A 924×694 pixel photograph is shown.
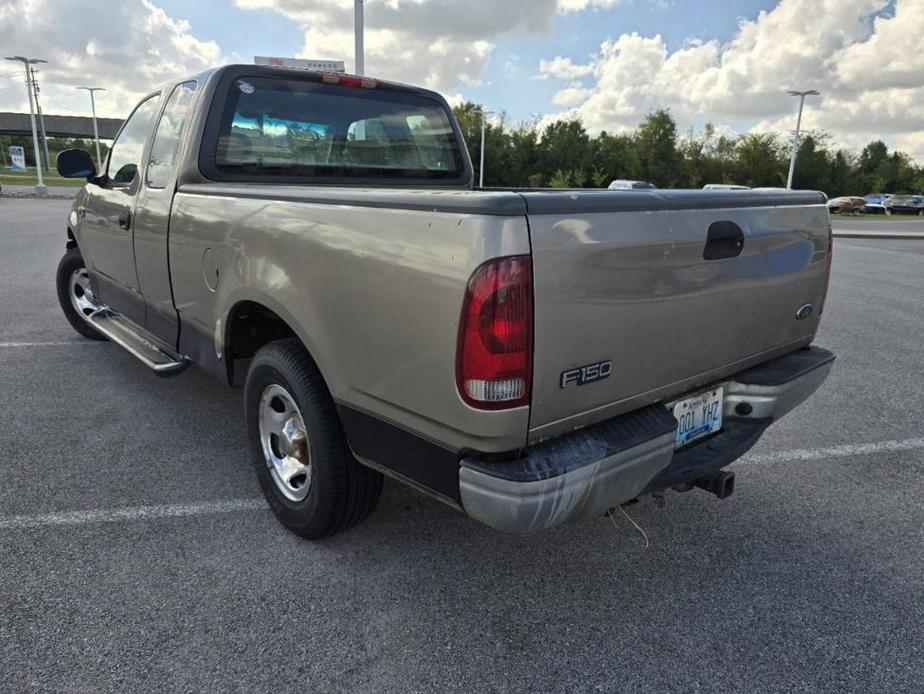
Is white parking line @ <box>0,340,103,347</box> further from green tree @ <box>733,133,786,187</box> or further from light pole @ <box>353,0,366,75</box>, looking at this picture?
green tree @ <box>733,133,786,187</box>

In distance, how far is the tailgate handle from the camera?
2.33 m

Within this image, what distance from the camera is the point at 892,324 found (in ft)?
24.2

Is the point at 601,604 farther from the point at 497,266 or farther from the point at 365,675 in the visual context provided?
the point at 497,266

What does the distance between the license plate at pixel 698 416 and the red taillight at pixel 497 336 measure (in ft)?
2.67

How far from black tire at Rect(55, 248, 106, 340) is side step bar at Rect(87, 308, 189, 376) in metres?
1.11

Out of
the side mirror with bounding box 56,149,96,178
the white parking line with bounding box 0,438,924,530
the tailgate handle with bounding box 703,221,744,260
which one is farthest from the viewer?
the side mirror with bounding box 56,149,96,178

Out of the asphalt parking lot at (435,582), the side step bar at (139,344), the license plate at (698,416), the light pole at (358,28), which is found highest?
the light pole at (358,28)

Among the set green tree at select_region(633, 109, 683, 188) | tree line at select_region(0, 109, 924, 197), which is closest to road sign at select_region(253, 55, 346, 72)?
tree line at select_region(0, 109, 924, 197)

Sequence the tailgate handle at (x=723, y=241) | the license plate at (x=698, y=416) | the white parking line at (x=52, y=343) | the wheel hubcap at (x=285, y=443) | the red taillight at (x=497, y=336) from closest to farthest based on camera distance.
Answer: the red taillight at (x=497, y=336) → the tailgate handle at (x=723, y=241) → the license plate at (x=698, y=416) → the wheel hubcap at (x=285, y=443) → the white parking line at (x=52, y=343)

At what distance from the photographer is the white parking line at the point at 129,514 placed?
114 inches

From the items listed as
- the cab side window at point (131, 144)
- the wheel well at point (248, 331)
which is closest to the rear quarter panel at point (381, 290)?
the wheel well at point (248, 331)

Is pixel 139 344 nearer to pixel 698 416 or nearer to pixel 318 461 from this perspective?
pixel 318 461

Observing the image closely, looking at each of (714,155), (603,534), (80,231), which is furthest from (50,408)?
(714,155)

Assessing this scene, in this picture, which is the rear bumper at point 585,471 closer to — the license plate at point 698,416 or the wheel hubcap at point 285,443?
the license plate at point 698,416
